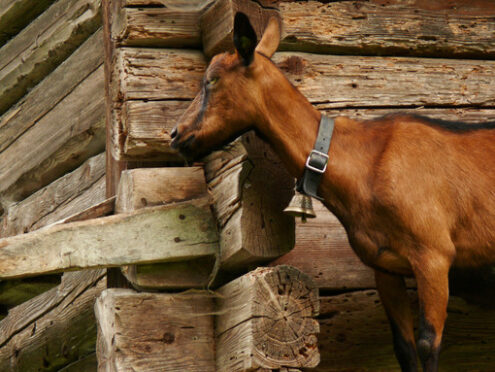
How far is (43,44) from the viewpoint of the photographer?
7.16 meters

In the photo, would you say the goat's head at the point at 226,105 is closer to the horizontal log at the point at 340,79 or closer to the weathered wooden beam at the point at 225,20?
the weathered wooden beam at the point at 225,20

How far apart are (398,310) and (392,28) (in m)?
1.42

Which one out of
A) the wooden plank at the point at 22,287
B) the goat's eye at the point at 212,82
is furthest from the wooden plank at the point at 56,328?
the goat's eye at the point at 212,82

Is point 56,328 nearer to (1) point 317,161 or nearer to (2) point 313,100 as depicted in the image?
(2) point 313,100

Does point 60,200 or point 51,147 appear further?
point 51,147

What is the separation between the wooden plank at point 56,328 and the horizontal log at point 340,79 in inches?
60.7

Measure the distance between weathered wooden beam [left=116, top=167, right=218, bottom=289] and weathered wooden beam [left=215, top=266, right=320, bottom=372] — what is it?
0.46m

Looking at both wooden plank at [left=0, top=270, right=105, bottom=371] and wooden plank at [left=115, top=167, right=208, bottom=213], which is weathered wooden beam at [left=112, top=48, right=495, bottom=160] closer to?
wooden plank at [left=115, top=167, right=208, bottom=213]

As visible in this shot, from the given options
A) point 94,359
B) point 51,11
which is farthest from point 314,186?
point 51,11

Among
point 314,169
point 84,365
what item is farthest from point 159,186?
point 84,365


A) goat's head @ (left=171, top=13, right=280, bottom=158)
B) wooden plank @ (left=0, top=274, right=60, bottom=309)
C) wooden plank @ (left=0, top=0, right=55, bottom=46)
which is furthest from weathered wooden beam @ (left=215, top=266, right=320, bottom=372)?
wooden plank @ (left=0, top=0, right=55, bottom=46)

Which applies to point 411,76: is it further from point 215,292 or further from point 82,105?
point 82,105

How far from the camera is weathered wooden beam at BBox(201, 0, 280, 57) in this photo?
4.77 m

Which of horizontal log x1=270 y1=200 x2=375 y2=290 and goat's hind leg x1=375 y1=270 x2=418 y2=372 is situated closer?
goat's hind leg x1=375 y1=270 x2=418 y2=372
